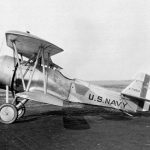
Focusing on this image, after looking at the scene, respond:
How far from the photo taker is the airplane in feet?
27.4

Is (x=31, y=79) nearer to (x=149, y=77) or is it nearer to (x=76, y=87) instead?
(x=76, y=87)

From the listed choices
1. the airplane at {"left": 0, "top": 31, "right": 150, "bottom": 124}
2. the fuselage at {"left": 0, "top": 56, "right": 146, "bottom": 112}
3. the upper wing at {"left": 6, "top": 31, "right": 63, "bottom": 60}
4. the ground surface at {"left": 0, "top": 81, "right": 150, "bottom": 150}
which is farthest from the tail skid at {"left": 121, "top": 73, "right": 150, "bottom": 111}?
the upper wing at {"left": 6, "top": 31, "right": 63, "bottom": 60}

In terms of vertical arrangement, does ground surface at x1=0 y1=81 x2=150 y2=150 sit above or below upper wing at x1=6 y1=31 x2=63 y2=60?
below

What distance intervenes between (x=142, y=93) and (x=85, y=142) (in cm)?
591

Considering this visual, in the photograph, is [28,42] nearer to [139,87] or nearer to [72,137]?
[72,137]

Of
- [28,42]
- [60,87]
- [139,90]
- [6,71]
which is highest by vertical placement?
[28,42]

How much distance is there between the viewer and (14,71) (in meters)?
9.36

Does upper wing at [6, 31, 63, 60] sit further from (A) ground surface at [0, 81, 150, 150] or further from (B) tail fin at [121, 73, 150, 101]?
(B) tail fin at [121, 73, 150, 101]

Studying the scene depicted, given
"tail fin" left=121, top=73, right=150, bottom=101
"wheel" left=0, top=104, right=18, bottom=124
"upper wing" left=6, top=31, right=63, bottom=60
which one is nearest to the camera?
"upper wing" left=6, top=31, right=63, bottom=60

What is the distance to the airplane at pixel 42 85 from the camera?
8.35 meters

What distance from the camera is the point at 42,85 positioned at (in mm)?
9555

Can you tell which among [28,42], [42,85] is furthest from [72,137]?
[28,42]

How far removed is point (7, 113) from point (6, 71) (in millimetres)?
1834

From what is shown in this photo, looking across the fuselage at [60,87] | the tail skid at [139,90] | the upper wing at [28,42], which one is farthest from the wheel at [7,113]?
the tail skid at [139,90]
